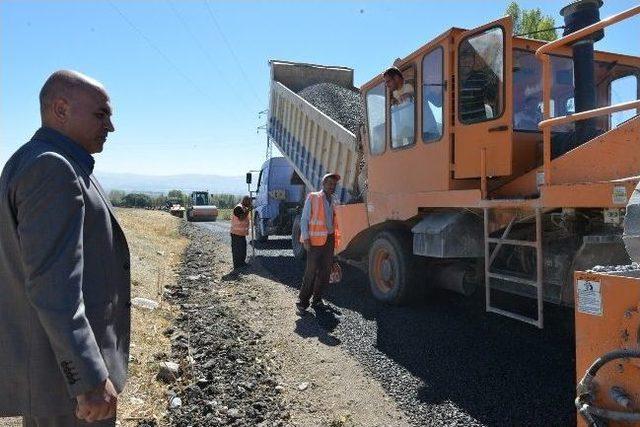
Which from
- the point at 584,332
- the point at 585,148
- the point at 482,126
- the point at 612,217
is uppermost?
the point at 482,126

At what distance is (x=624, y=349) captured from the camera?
1648 mm

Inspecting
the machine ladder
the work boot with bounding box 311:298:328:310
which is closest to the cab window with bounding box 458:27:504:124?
the machine ladder

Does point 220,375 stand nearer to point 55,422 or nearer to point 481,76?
point 55,422

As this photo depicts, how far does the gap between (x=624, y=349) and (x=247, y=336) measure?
3.74 meters

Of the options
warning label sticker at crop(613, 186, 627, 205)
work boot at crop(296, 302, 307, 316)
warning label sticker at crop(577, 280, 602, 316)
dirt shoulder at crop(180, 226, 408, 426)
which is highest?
warning label sticker at crop(613, 186, 627, 205)

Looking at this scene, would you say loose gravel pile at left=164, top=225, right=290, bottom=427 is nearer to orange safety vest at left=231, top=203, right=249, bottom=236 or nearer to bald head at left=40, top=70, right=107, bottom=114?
bald head at left=40, top=70, right=107, bottom=114

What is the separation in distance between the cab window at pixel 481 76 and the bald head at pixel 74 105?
361cm

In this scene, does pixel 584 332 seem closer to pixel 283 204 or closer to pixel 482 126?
pixel 482 126

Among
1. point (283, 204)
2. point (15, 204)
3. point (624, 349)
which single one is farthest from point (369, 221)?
point (283, 204)

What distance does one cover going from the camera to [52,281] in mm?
1385

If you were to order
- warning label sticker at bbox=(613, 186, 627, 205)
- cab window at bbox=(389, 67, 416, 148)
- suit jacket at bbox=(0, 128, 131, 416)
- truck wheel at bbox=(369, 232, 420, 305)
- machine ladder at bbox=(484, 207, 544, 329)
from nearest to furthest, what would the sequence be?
suit jacket at bbox=(0, 128, 131, 416) < warning label sticker at bbox=(613, 186, 627, 205) < machine ladder at bbox=(484, 207, 544, 329) < cab window at bbox=(389, 67, 416, 148) < truck wheel at bbox=(369, 232, 420, 305)

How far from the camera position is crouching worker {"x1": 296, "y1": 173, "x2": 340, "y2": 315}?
19.0 feet

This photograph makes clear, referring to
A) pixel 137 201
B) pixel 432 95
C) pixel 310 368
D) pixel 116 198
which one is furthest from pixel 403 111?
pixel 116 198

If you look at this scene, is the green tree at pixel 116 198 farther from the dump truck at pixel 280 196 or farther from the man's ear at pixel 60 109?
the man's ear at pixel 60 109
